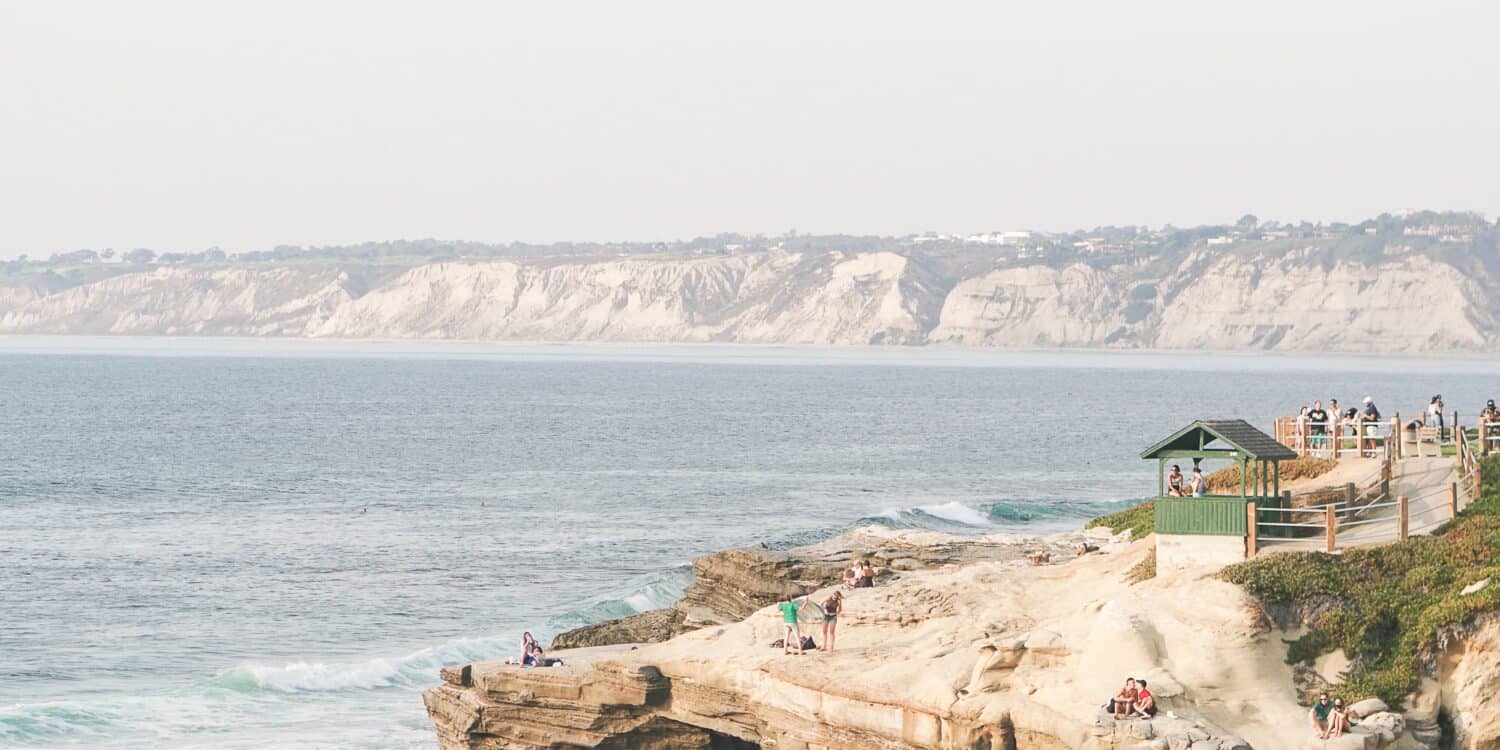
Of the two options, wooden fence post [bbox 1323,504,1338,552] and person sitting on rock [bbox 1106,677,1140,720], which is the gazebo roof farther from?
person sitting on rock [bbox 1106,677,1140,720]

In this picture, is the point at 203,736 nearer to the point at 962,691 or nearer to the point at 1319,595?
the point at 962,691

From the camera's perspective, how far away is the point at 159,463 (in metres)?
85.2

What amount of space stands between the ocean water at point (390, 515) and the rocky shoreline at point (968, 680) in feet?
17.5

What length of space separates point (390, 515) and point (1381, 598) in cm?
4601

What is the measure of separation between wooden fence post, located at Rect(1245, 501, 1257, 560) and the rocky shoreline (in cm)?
92

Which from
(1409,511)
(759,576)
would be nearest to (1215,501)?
(1409,511)

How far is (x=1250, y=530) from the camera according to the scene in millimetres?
27891

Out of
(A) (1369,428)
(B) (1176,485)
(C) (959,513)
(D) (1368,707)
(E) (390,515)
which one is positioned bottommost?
(E) (390,515)

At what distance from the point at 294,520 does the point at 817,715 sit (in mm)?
41258

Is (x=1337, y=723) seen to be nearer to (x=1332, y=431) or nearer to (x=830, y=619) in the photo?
(x=830, y=619)

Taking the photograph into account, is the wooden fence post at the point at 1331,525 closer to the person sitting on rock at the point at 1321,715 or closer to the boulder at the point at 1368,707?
the boulder at the point at 1368,707

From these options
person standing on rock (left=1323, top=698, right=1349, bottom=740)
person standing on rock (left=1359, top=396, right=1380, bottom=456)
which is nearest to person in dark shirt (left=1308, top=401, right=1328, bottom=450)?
person standing on rock (left=1359, top=396, right=1380, bottom=456)

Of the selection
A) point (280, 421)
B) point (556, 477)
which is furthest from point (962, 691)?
point (280, 421)

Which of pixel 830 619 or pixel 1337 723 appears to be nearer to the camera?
pixel 1337 723
